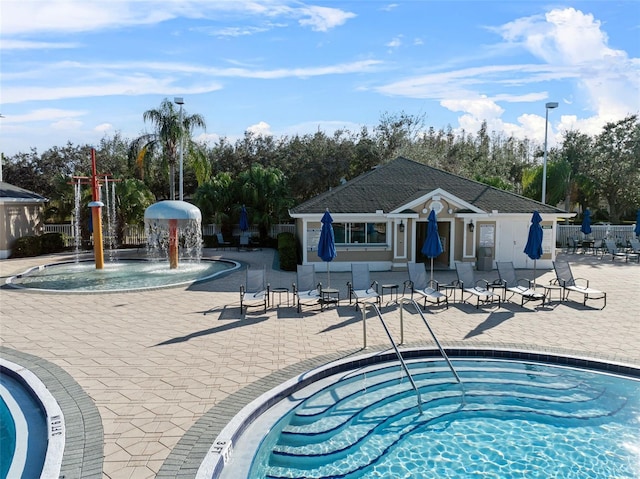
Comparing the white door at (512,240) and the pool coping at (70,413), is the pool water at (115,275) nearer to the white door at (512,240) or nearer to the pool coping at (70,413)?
the pool coping at (70,413)

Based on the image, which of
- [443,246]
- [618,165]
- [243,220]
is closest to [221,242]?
[243,220]

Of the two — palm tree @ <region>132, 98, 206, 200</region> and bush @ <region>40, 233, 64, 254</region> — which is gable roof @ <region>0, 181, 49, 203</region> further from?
palm tree @ <region>132, 98, 206, 200</region>

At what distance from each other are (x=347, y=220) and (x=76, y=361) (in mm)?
13114

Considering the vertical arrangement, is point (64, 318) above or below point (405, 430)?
above

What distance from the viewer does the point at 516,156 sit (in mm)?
62344

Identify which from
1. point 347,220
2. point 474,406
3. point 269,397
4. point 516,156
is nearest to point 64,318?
point 269,397

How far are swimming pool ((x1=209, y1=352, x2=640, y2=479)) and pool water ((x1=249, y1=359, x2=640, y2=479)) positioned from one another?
2cm

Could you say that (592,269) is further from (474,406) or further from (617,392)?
(474,406)

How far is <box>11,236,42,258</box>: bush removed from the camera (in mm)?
25531

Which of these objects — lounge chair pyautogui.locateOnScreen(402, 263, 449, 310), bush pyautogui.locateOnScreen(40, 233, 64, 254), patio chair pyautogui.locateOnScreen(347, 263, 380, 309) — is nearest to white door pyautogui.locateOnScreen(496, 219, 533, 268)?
lounge chair pyautogui.locateOnScreen(402, 263, 449, 310)

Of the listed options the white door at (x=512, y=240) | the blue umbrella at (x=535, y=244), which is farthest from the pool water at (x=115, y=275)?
the white door at (x=512, y=240)

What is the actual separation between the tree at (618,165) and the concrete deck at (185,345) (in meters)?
24.5

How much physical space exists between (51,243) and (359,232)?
1886 centimetres

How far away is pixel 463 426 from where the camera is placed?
7.52 m
